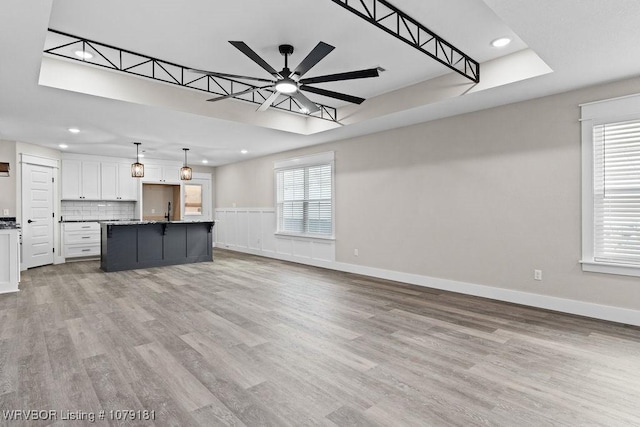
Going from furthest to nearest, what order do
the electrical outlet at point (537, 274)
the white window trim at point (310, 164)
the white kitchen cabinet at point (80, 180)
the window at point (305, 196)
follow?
the white kitchen cabinet at point (80, 180), the window at point (305, 196), the white window trim at point (310, 164), the electrical outlet at point (537, 274)

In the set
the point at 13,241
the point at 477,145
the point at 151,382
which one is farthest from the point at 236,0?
the point at 13,241

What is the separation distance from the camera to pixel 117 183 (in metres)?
8.87

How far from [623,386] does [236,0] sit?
4067 mm

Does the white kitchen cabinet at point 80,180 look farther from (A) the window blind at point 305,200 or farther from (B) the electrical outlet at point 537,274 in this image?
(B) the electrical outlet at point 537,274

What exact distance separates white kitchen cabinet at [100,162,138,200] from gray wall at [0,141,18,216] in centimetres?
190

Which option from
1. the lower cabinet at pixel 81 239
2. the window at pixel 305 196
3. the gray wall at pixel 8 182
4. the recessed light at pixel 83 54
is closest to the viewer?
the recessed light at pixel 83 54

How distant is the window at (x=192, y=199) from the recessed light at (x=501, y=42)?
924 cm

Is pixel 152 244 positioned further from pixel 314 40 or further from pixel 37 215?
pixel 314 40

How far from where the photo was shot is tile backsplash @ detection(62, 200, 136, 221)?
332 inches

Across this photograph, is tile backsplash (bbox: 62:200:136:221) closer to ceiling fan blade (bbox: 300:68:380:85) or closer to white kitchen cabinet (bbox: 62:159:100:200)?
white kitchen cabinet (bbox: 62:159:100:200)

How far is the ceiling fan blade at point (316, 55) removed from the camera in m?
2.67

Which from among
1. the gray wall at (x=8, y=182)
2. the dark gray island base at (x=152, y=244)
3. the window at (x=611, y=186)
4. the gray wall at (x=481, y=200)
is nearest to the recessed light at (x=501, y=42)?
the gray wall at (x=481, y=200)

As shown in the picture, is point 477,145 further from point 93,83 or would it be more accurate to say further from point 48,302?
point 48,302

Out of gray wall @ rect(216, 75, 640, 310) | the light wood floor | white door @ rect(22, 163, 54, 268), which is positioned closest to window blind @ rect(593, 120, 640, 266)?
gray wall @ rect(216, 75, 640, 310)
